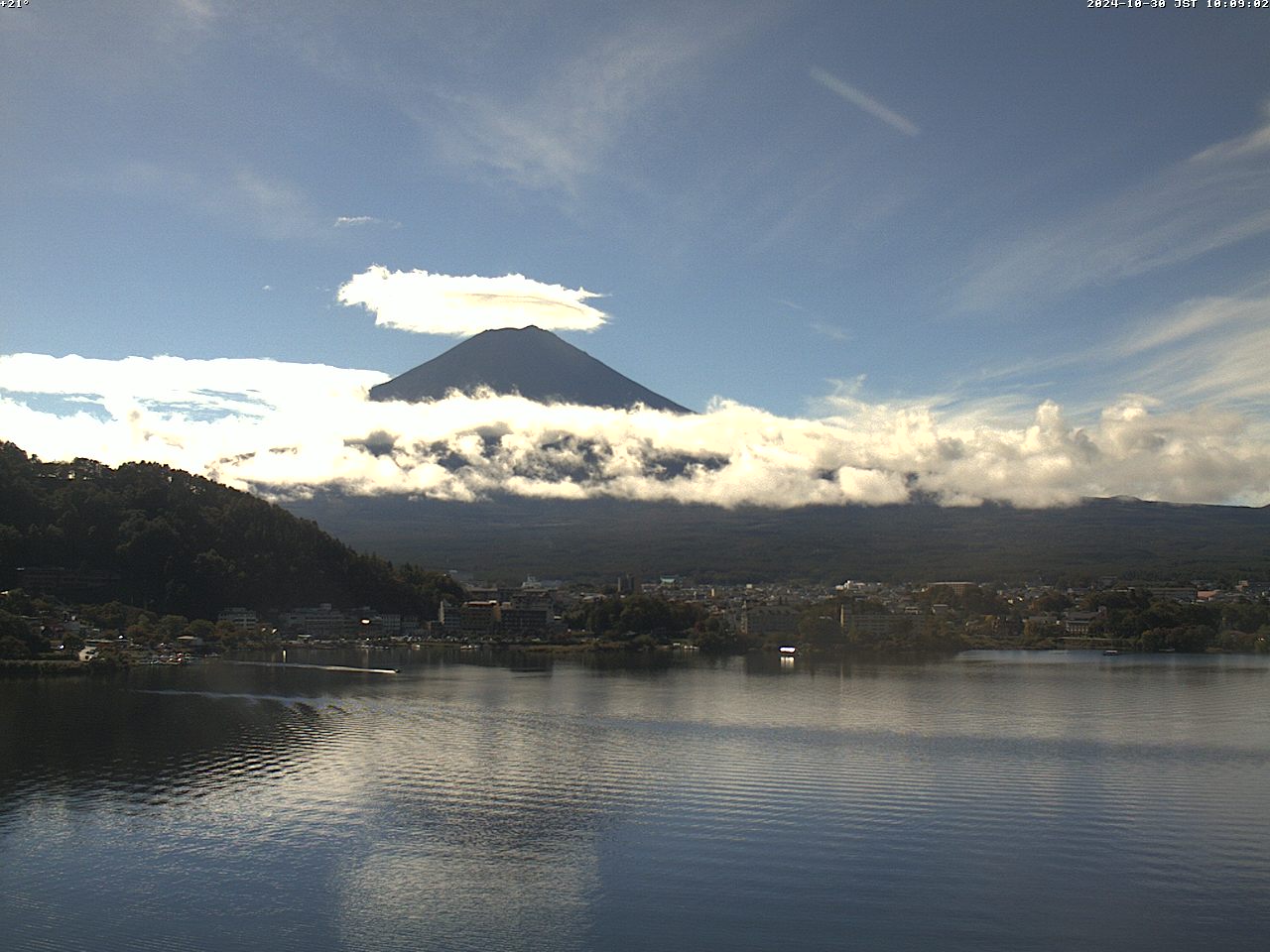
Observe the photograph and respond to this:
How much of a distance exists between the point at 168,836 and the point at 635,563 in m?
78.9

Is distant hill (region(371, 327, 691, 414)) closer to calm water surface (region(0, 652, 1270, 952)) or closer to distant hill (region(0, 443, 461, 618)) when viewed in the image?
distant hill (region(0, 443, 461, 618))

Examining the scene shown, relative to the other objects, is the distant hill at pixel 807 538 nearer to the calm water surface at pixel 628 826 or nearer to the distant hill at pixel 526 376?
the distant hill at pixel 526 376

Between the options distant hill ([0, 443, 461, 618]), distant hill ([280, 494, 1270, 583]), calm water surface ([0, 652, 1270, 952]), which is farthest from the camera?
distant hill ([280, 494, 1270, 583])

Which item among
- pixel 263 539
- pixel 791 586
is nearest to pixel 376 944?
pixel 263 539

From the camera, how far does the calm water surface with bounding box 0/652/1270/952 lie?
9.17 m

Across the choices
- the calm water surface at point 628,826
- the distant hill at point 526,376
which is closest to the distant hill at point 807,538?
the distant hill at point 526,376

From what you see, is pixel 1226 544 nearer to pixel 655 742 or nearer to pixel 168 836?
pixel 655 742

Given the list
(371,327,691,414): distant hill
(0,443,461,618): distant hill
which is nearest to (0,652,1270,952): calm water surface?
(0,443,461,618): distant hill

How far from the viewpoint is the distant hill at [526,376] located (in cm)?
13312

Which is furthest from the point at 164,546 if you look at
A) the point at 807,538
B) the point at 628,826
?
the point at 807,538

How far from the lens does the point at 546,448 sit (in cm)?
13200

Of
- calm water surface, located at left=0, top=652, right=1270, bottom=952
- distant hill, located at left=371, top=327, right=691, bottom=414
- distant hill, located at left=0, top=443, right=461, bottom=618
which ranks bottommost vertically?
calm water surface, located at left=0, top=652, right=1270, bottom=952

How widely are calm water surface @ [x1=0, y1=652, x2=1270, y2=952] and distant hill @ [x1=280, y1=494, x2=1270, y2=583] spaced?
199 ft

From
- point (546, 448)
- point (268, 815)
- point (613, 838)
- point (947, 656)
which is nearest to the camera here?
point (613, 838)
